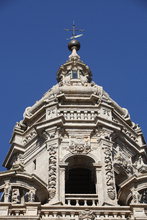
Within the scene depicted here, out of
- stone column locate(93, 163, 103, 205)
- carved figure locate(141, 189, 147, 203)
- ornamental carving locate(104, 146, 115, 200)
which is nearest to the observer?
stone column locate(93, 163, 103, 205)

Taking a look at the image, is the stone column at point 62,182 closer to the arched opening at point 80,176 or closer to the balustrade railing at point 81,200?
the balustrade railing at point 81,200

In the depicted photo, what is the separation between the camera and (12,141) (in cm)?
3378

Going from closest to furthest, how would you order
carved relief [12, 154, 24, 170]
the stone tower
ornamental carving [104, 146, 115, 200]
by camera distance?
the stone tower, ornamental carving [104, 146, 115, 200], carved relief [12, 154, 24, 170]

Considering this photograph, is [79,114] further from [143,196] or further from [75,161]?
[143,196]

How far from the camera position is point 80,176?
1247 inches

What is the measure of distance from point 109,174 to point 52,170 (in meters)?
2.38

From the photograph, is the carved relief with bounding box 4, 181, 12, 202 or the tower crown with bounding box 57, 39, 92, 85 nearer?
the carved relief with bounding box 4, 181, 12, 202

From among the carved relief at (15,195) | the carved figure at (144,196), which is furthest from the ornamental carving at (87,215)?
the carved relief at (15,195)

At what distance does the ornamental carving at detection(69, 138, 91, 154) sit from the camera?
30328 millimetres

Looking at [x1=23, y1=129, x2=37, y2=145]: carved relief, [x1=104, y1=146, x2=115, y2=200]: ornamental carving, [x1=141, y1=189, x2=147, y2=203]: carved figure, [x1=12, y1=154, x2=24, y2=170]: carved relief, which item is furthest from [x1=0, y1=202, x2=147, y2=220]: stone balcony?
[x1=23, y1=129, x2=37, y2=145]: carved relief

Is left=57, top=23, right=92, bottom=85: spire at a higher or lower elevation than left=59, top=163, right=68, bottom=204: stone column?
higher

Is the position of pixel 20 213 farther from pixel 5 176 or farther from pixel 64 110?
pixel 64 110

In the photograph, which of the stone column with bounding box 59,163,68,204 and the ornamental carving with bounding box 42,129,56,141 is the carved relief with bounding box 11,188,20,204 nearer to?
the stone column with bounding box 59,163,68,204

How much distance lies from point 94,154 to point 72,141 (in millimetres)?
1197
